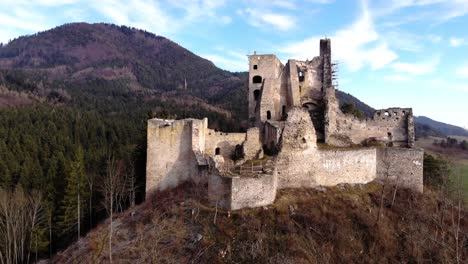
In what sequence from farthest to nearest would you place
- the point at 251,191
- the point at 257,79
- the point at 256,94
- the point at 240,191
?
the point at 256,94
the point at 257,79
the point at 251,191
the point at 240,191

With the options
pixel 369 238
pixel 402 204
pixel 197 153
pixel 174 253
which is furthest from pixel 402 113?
pixel 174 253

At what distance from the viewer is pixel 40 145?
73.9m

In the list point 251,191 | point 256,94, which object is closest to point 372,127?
point 256,94

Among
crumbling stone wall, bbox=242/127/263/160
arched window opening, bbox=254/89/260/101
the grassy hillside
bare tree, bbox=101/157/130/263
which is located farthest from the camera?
arched window opening, bbox=254/89/260/101

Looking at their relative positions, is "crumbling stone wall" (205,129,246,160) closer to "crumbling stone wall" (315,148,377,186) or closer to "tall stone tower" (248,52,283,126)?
"tall stone tower" (248,52,283,126)

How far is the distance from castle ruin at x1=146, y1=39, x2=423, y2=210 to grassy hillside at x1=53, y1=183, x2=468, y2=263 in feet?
4.60

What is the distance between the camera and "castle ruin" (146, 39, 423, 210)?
30817mm

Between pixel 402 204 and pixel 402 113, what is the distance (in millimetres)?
11294

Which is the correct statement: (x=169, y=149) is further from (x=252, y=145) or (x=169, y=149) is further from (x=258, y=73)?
(x=258, y=73)

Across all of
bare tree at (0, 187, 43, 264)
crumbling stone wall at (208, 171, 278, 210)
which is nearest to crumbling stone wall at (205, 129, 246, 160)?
crumbling stone wall at (208, 171, 278, 210)

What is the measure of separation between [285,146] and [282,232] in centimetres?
769

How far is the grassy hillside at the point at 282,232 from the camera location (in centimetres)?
2544

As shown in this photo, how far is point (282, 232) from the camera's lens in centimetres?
2748

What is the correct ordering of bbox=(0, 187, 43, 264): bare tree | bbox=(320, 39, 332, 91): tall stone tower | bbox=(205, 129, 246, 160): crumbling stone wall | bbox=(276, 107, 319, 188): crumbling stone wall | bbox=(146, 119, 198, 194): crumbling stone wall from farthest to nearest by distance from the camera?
bbox=(320, 39, 332, 91): tall stone tower
bbox=(205, 129, 246, 160): crumbling stone wall
bbox=(0, 187, 43, 264): bare tree
bbox=(146, 119, 198, 194): crumbling stone wall
bbox=(276, 107, 319, 188): crumbling stone wall
